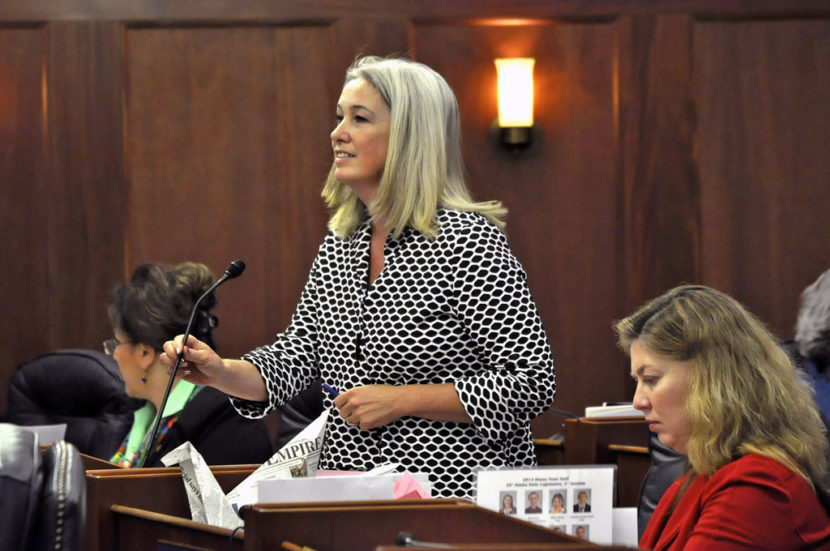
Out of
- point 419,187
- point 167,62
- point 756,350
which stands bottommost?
point 756,350

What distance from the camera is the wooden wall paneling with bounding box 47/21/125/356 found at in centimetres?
454

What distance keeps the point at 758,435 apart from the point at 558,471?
32 cm

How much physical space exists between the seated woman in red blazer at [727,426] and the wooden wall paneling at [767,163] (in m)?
2.79

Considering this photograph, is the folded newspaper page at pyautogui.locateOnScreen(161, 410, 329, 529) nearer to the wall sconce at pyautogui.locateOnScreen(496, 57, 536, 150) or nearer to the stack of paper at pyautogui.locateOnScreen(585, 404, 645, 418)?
the stack of paper at pyautogui.locateOnScreen(585, 404, 645, 418)

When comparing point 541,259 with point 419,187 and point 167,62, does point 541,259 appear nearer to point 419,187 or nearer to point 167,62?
point 167,62

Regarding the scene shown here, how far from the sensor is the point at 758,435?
1.86 meters

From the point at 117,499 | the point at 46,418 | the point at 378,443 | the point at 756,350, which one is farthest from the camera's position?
the point at 46,418

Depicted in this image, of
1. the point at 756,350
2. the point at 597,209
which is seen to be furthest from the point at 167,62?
the point at 756,350

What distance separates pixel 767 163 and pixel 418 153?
9.01 feet

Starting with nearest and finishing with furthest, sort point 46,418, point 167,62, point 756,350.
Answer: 1. point 756,350
2. point 46,418
3. point 167,62

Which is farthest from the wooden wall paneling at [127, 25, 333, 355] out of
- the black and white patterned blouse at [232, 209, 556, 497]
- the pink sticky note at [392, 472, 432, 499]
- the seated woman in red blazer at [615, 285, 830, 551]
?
the pink sticky note at [392, 472, 432, 499]

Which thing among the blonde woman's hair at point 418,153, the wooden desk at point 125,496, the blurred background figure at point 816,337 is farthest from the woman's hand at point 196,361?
the blurred background figure at point 816,337

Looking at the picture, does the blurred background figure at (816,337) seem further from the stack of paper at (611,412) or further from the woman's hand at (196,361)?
the woman's hand at (196,361)

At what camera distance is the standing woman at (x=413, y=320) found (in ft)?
7.29
